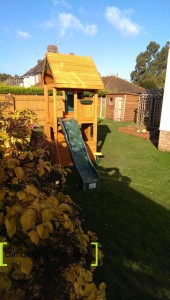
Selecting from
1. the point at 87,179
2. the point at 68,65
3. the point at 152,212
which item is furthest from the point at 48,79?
the point at 152,212

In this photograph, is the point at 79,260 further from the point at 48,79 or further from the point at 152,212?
the point at 48,79

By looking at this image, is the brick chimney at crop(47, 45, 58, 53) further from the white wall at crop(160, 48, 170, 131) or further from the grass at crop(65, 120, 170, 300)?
the grass at crop(65, 120, 170, 300)

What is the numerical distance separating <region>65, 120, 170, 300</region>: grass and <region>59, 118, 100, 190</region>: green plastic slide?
32 centimetres

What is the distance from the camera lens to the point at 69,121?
8.85 m

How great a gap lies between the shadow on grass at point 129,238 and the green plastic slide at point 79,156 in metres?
0.33

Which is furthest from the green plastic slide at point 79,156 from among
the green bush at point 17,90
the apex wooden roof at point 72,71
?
the green bush at point 17,90

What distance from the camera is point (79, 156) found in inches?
312

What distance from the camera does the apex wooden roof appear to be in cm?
857

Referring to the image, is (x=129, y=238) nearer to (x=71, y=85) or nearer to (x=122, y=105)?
(x=71, y=85)

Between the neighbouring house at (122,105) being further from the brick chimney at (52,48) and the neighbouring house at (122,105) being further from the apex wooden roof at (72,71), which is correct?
the apex wooden roof at (72,71)

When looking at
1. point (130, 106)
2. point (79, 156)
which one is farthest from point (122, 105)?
point (79, 156)

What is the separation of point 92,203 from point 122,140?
9.23m

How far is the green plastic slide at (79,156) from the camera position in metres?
6.94

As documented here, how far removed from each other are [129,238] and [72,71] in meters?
7.05
